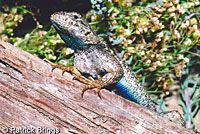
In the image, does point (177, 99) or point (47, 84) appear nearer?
point (47, 84)

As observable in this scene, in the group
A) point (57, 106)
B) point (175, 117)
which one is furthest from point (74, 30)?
point (175, 117)

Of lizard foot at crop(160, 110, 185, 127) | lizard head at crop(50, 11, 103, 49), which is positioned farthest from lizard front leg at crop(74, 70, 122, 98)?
lizard foot at crop(160, 110, 185, 127)

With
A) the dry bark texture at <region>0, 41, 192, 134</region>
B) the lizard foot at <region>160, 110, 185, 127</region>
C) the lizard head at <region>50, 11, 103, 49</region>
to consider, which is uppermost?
the lizard head at <region>50, 11, 103, 49</region>

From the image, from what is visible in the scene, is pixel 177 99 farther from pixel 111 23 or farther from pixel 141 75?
→ pixel 111 23

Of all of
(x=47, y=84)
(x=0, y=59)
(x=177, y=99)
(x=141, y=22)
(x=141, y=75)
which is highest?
(x=141, y=22)

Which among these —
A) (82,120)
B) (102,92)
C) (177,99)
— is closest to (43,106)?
(82,120)

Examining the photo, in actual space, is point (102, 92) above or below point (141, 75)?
above

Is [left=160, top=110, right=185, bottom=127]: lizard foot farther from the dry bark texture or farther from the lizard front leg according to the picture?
the lizard front leg

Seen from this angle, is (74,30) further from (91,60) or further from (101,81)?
(101,81)
